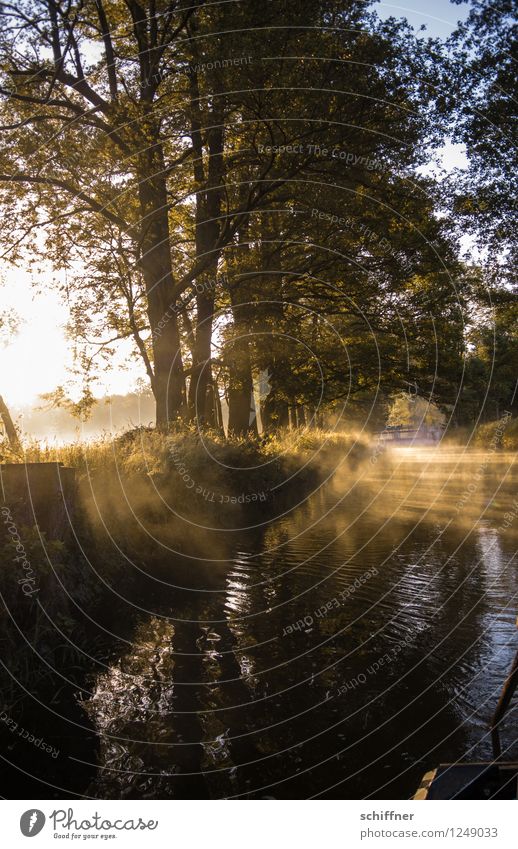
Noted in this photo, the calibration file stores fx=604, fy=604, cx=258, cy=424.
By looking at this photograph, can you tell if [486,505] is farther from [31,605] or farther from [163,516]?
[31,605]

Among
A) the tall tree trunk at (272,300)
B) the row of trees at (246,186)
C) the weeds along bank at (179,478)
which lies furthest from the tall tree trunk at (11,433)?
the tall tree trunk at (272,300)

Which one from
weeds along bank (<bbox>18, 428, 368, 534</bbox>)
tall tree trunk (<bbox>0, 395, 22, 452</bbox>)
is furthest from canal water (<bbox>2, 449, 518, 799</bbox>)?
tall tree trunk (<bbox>0, 395, 22, 452</bbox>)

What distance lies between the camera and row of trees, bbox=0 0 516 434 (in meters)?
15.1

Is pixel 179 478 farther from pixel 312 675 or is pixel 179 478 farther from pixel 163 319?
pixel 163 319

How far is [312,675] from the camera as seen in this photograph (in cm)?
605

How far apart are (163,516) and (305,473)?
13.7 m

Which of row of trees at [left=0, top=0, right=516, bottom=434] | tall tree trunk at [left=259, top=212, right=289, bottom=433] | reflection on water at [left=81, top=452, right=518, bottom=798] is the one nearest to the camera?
reflection on water at [left=81, top=452, right=518, bottom=798]

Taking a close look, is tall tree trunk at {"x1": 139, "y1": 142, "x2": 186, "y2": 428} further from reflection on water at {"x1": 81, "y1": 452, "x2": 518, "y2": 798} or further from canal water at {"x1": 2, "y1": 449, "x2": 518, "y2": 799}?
reflection on water at {"x1": 81, "y1": 452, "x2": 518, "y2": 798}

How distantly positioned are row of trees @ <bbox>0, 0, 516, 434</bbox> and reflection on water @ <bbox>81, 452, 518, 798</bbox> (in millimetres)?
10719

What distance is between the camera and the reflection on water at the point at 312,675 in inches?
175

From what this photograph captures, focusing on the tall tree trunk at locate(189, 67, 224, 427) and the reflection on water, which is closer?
the reflection on water

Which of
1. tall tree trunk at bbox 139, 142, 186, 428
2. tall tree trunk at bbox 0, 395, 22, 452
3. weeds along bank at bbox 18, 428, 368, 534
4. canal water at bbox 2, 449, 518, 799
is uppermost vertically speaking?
tall tree trunk at bbox 139, 142, 186, 428

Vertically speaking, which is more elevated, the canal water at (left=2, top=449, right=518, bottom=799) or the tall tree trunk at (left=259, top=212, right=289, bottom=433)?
the tall tree trunk at (left=259, top=212, right=289, bottom=433)

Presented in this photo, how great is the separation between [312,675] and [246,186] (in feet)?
58.1
